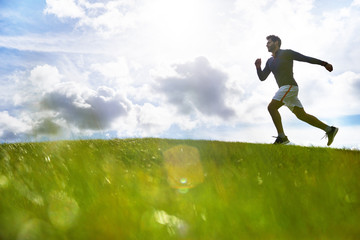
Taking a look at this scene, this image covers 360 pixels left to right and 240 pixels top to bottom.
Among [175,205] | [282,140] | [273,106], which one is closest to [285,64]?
[273,106]

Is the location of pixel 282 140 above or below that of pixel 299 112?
below

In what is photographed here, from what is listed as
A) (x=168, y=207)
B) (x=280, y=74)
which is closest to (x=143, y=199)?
(x=168, y=207)

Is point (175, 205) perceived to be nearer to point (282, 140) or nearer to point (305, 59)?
point (282, 140)

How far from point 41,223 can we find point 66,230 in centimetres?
24

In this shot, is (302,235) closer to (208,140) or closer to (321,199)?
(321,199)

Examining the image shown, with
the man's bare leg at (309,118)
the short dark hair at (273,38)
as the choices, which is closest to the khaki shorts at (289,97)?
the man's bare leg at (309,118)

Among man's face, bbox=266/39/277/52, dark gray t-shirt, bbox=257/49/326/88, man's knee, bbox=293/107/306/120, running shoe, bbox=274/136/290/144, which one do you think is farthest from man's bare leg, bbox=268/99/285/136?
man's face, bbox=266/39/277/52

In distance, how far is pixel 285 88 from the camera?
793cm

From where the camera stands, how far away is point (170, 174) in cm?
414

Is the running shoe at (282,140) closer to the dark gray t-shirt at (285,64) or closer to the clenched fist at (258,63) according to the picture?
the dark gray t-shirt at (285,64)

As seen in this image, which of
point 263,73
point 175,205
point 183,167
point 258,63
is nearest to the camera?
point 175,205

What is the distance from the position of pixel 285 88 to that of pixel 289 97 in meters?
0.26

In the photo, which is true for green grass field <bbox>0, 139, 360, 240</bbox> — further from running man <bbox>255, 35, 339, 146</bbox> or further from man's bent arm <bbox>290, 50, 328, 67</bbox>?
man's bent arm <bbox>290, 50, 328, 67</bbox>

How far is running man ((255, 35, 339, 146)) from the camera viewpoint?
310 inches
